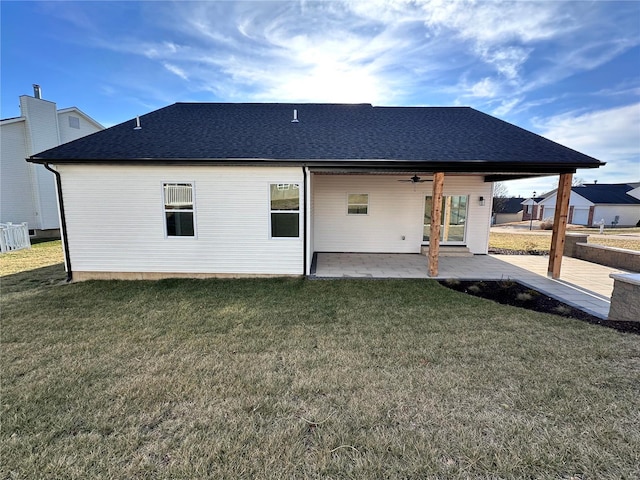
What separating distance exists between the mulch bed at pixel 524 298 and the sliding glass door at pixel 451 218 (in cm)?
378

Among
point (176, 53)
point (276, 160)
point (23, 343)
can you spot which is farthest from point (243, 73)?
point (23, 343)

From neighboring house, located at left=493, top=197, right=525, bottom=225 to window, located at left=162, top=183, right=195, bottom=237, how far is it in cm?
4469

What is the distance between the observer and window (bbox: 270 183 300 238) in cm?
721

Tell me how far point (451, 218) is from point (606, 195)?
3821cm

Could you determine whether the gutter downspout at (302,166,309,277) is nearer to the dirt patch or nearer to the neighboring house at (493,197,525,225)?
the dirt patch

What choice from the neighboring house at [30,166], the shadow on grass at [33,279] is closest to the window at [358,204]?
the shadow on grass at [33,279]

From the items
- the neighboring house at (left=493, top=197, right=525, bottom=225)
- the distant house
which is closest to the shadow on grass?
Result: the distant house

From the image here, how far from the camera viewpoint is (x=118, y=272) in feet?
24.4

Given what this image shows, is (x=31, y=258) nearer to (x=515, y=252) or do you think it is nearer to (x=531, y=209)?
(x=515, y=252)

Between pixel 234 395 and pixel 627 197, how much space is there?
1973 inches

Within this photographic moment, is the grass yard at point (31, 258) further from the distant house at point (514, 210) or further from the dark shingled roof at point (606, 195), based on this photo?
the dark shingled roof at point (606, 195)

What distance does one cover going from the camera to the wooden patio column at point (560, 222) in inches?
276

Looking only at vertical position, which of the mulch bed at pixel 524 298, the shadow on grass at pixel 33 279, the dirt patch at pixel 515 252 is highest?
the dirt patch at pixel 515 252

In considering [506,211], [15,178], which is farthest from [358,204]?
[506,211]
